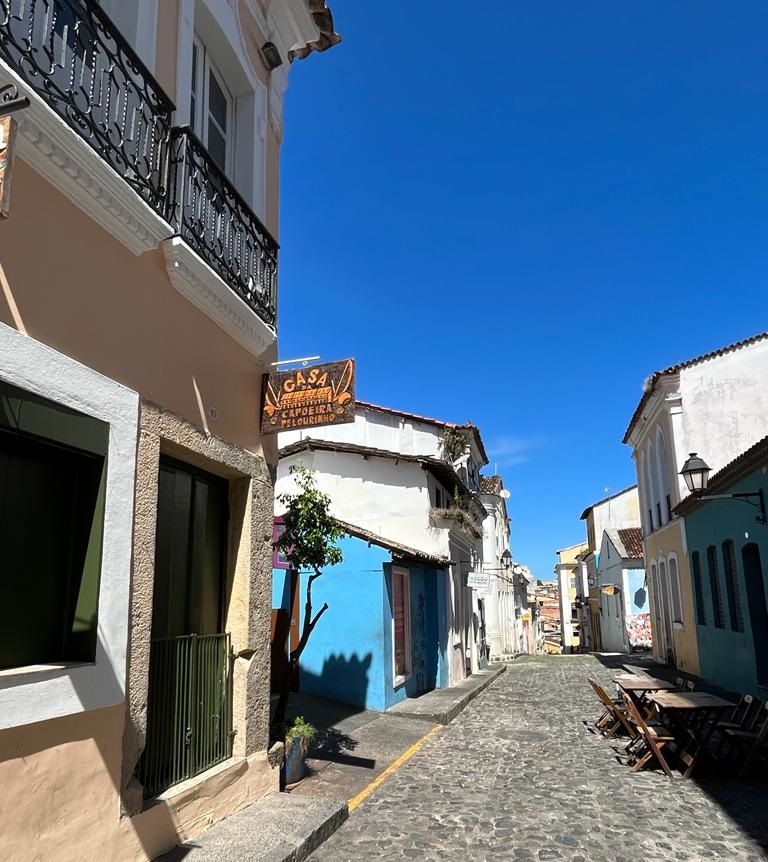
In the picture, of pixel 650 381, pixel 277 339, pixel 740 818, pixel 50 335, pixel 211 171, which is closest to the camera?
pixel 50 335

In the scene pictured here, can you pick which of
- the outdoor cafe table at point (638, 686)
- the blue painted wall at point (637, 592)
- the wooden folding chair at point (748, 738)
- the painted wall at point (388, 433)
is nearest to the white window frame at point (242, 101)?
the outdoor cafe table at point (638, 686)

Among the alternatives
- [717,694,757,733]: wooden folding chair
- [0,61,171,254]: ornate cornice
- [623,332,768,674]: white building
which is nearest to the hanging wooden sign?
[0,61,171,254]: ornate cornice

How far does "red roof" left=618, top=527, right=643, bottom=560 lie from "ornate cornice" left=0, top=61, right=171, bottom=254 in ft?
83.2

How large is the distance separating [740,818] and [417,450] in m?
12.9

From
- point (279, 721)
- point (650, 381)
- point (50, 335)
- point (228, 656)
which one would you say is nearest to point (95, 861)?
Result: point (228, 656)

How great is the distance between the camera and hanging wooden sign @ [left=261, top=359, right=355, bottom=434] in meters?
5.91

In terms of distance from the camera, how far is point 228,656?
564cm

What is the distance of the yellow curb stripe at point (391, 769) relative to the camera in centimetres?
657

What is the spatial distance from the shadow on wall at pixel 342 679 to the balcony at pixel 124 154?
7618 millimetres

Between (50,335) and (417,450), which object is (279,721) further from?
(417,450)

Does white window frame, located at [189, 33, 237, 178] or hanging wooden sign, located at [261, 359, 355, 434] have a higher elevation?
white window frame, located at [189, 33, 237, 178]

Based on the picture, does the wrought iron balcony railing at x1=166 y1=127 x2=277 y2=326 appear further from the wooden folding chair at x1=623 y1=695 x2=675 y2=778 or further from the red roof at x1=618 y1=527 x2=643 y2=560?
the red roof at x1=618 y1=527 x2=643 y2=560

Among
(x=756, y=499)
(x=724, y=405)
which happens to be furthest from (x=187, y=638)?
(x=724, y=405)

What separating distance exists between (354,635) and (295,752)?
17.9 feet
